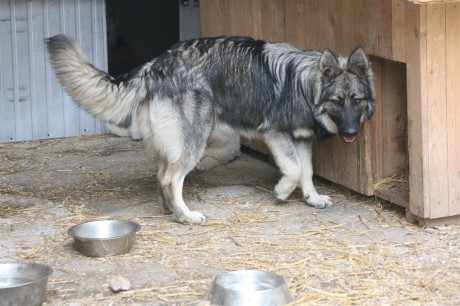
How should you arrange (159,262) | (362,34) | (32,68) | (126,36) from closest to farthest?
(159,262) < (362,34) < (32,68) < (126,36)

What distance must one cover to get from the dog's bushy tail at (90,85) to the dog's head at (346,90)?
4.65 feet

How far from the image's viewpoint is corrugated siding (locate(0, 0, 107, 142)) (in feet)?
34.2

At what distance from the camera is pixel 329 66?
735 cm

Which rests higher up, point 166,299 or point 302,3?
point 302,3

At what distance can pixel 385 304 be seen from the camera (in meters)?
5.62

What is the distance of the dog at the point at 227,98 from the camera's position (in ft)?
24.1

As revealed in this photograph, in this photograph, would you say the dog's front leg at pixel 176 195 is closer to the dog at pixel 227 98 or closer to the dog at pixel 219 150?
the dog at pixel 227 98

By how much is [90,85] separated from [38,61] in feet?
11.2

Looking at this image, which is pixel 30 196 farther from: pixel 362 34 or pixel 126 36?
pixel 126 36

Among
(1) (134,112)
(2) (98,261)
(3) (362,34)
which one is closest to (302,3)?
(3) (362,34)

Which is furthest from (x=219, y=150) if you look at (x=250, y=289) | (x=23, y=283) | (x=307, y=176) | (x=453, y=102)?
(x=23, y=283)

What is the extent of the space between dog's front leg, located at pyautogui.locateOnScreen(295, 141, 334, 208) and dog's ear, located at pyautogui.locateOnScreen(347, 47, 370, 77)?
831mm

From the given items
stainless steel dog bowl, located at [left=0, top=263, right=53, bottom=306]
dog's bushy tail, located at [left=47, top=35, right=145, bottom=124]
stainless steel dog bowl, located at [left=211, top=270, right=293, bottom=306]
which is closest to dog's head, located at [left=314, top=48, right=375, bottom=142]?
dog's bushy tail, located at [left=47, top=35, right=145, bottom=124]

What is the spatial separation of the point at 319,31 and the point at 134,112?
1726 millimetres
